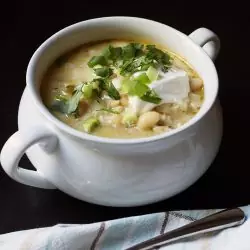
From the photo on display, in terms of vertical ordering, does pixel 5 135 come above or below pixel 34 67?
below

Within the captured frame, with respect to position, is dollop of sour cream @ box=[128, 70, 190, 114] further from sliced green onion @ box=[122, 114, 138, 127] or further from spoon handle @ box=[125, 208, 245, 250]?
spoon handle @ box=[125, 208, 245, 250]

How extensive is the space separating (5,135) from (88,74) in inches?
6.8

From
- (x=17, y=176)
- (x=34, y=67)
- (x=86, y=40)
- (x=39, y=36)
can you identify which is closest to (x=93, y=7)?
(x=39, y=36)

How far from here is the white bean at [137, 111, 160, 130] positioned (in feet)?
3.15

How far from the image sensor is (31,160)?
102 centimetres

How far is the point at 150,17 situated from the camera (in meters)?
1.38

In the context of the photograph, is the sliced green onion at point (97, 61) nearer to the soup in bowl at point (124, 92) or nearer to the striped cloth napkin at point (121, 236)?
the soup in bowl at point (124, 92)

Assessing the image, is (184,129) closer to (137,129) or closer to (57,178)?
(137,129)

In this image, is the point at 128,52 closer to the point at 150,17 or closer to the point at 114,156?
the point at 114,156

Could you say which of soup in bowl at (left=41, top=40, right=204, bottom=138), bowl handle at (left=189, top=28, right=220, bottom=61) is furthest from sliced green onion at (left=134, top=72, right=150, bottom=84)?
bowl handle at (left=189, top=28, right=220, bottom=61)

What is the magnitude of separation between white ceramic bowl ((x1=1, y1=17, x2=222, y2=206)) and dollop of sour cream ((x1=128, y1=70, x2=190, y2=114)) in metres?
0.03

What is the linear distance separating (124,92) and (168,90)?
Result: 0.20 ft

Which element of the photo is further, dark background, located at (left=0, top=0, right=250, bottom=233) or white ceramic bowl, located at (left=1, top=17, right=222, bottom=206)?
dark background, located at (left=0, top=0, right=250, bottom=233)

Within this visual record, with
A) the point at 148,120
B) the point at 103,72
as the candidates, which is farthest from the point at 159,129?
the point at 103,72
